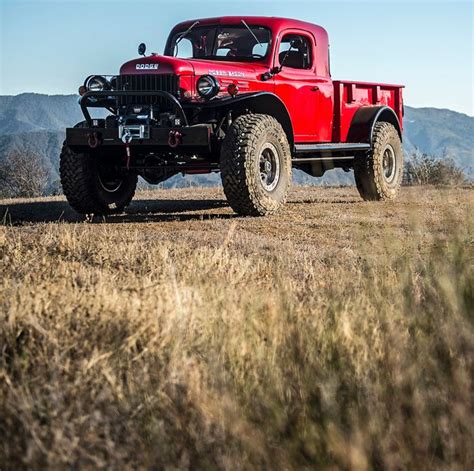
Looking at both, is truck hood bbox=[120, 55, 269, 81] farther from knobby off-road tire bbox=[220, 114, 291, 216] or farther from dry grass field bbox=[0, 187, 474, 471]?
dry grass field bbox=[0, 187, 474, 471]

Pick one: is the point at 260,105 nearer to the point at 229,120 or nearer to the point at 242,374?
the point at 229,120

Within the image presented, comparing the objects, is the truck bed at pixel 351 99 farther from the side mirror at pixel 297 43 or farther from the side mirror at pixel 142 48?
the side mirror at pixel 142 48

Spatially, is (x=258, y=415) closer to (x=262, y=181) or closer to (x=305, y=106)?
(x=262, y=181)

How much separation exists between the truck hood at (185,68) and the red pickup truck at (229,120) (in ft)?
0.04

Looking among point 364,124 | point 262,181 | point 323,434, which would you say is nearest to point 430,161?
point 364,124

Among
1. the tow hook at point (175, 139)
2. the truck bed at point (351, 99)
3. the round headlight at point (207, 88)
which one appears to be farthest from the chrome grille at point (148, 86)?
the truck bed at point (351, 99)

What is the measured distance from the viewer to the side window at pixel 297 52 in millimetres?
10453

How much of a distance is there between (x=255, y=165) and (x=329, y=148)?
6.30 ft

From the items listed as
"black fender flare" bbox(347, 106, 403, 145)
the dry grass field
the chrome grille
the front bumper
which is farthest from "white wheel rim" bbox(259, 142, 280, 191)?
the dry grass field

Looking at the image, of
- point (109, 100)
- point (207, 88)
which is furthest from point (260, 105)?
point (109, 100)

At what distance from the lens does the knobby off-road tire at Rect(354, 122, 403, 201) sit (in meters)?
11.7

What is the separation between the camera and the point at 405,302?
392 centimetres

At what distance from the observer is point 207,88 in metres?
8.95

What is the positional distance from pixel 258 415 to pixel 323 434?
0.81 ft
